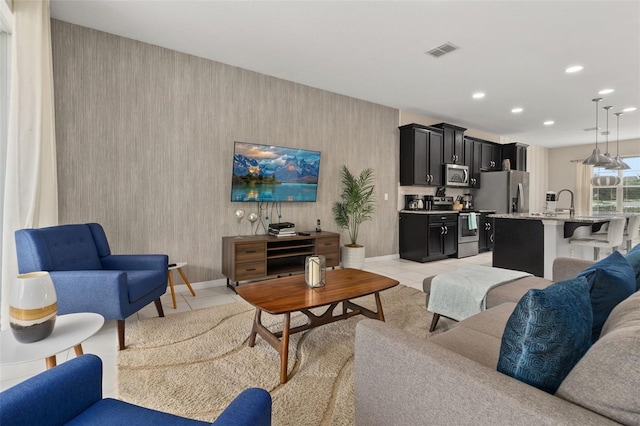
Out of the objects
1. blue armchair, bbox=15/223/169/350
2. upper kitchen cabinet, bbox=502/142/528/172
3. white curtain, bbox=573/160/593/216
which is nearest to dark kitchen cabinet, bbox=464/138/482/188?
upper kitchen cabinet, bbox=502/142/528/172

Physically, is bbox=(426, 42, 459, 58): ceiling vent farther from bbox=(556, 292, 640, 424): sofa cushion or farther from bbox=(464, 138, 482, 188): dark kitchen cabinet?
bbox=(464, 138, 482, 188): dark kitchen cabinet

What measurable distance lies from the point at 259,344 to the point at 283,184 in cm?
240

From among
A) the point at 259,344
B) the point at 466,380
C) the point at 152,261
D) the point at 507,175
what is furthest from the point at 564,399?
the point at 507,175

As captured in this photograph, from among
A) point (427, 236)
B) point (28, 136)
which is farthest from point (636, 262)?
point (28, 136)

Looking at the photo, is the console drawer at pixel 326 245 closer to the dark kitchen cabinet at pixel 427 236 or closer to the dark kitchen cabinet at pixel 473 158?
the dark kitchen cabinet at pixel 427 236

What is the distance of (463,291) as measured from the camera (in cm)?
223

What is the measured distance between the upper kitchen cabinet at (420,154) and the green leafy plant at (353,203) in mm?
837

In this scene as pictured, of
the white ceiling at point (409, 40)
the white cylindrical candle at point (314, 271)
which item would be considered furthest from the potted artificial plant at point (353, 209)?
the white cylindrical candle at point (314, 271)

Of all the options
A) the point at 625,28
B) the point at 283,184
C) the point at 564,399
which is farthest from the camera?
the point at 283,184

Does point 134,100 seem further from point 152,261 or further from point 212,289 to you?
point 212,289

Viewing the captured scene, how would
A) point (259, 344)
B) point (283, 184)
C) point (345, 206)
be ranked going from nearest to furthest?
point (259, 344)
point (283, 184)
point (345, 206)

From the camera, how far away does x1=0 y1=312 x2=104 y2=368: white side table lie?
1104 mm

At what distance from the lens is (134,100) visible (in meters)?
3.29

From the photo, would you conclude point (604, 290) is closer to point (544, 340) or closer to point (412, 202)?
point (544, 340)
